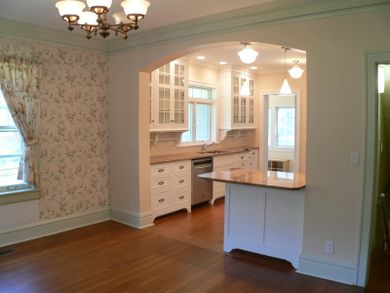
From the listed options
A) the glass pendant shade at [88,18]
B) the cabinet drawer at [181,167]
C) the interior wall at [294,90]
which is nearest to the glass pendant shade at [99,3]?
the glass pendant shade at [88,18]

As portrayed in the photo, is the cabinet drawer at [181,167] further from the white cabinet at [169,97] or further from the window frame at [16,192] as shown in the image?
the window frame at [16,192]

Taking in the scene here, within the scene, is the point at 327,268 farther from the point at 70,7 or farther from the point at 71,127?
the point at 71,127

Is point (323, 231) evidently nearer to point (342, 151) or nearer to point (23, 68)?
point (342, 151)

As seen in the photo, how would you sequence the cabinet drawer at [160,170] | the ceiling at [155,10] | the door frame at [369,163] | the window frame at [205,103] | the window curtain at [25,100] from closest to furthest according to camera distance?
the door frame at [369,163]
the ceiling at [155,10]
the window curtain at [25,100]
the cabinet drawer at [160,170]
the window frame at [205,103]

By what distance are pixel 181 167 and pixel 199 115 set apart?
1635 mm

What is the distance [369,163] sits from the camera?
10.4 feet

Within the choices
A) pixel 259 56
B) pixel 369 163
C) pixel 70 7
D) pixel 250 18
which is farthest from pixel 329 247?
pixel 259 56

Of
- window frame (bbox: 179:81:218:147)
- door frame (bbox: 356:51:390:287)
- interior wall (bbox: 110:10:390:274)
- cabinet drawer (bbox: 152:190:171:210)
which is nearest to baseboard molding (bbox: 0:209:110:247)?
cabinet drawer (bbox: 152:190:171:210)

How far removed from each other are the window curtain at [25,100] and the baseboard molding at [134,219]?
130cm

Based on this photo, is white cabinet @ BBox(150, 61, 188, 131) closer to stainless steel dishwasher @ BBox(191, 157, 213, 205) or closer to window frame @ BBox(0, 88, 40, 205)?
stainless steel dishwasher @ BBox(191, 157, 213, 205)

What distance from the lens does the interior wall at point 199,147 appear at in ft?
20.3

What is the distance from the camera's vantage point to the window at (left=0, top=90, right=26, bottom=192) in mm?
4273

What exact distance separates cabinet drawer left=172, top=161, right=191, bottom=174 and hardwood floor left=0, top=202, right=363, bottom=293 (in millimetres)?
1108

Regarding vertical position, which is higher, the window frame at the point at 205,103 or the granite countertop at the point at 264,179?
the window frame at the point at 205,103
